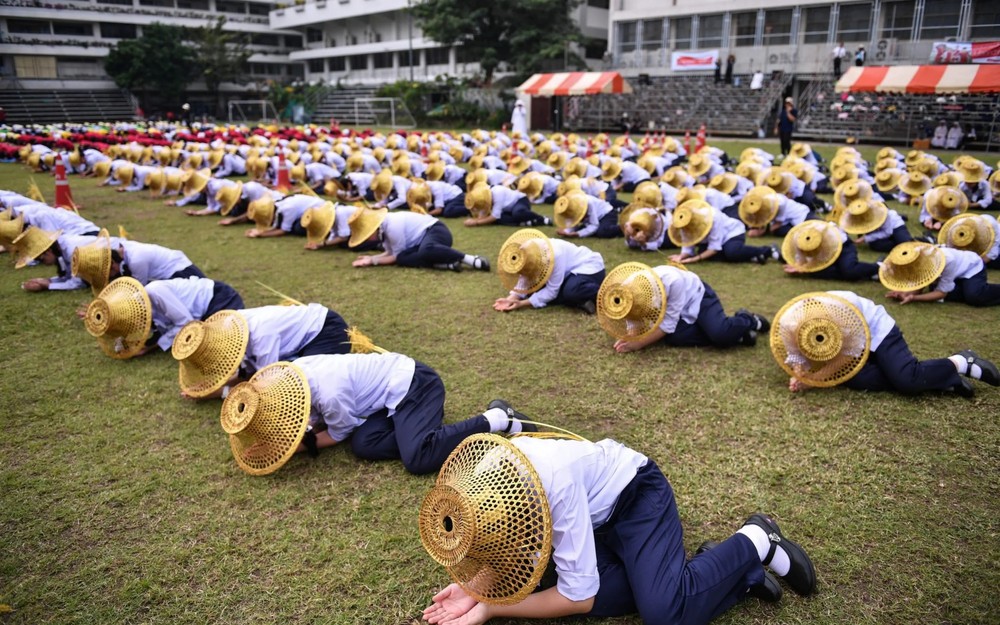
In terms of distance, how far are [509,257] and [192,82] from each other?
149ft

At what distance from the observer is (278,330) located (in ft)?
13.9

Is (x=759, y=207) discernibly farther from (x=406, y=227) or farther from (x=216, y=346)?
(x=216, y=346)

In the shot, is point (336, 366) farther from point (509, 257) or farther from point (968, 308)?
point (968, 308)

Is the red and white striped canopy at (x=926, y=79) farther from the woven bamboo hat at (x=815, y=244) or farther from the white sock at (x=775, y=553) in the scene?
the white sock at (x=775, y=553)

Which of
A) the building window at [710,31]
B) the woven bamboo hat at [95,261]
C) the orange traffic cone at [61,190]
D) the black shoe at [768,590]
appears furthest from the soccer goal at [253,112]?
the black shoe at [768,590]

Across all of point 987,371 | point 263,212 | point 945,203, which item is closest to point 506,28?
point 263,212

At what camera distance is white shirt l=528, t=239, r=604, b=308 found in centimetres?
612

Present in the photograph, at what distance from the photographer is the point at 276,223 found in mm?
9570

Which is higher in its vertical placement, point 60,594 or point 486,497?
point 486,497

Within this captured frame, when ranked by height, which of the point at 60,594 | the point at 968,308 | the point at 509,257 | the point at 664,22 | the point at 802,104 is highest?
the point at 664,22

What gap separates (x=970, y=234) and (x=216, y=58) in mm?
45039

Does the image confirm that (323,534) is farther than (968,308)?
No

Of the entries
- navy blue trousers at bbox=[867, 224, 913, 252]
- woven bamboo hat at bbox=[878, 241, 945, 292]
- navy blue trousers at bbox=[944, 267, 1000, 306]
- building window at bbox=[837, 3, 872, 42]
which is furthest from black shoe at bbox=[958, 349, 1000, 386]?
building window at bbox=[837, 3, 872, 42]

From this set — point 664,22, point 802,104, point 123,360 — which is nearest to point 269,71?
point 664,22
